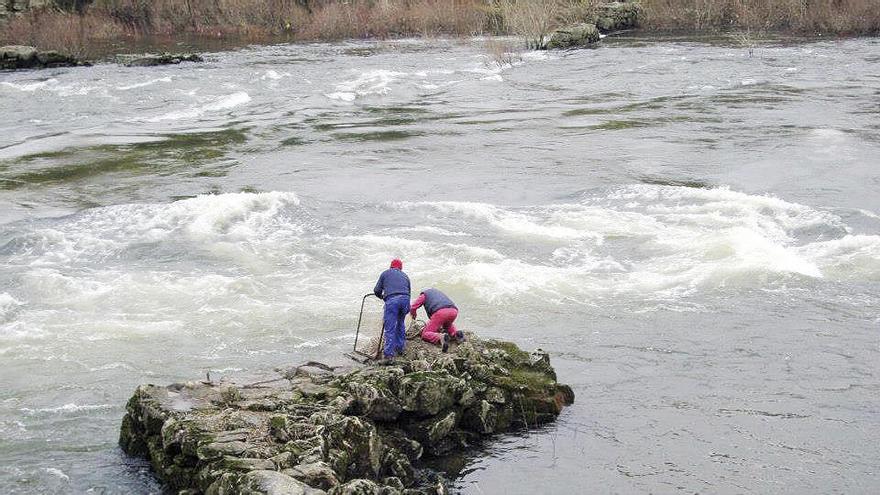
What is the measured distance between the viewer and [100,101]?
36031mm

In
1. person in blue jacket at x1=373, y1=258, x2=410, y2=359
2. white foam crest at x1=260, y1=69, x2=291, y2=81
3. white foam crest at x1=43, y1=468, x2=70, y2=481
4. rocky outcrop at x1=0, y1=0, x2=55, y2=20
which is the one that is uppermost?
rocky outcrop at x1=0, y1=0, x2=55, y2=20

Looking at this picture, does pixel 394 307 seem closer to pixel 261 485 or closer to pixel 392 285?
pixel 392 285

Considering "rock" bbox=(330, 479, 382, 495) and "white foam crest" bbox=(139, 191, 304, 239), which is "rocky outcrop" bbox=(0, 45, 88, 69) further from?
"rock" bbox=(330, 479, 382, 495)

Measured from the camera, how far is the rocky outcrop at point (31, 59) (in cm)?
4403

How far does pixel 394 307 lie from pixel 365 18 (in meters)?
47.7

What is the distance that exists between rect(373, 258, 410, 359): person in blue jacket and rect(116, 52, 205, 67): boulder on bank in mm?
34959

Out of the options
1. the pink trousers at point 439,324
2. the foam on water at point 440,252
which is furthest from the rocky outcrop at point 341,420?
the foam on water at point 440,252

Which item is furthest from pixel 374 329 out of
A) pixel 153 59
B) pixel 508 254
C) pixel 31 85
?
pixel 153 59

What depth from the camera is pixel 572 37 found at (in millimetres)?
50312

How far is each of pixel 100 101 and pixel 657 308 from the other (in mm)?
26014

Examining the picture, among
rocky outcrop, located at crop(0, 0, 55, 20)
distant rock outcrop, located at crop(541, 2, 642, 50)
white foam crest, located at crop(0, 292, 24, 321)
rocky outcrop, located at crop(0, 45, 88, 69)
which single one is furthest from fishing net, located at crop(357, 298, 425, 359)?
rocky outcrop, located at crop(0, 0, 55, 20)

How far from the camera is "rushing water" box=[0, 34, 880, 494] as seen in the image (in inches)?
477

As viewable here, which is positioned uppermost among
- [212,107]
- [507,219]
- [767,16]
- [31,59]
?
[767,16]

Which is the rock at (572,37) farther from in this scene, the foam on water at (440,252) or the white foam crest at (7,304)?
the white foam crest at (7,304)
